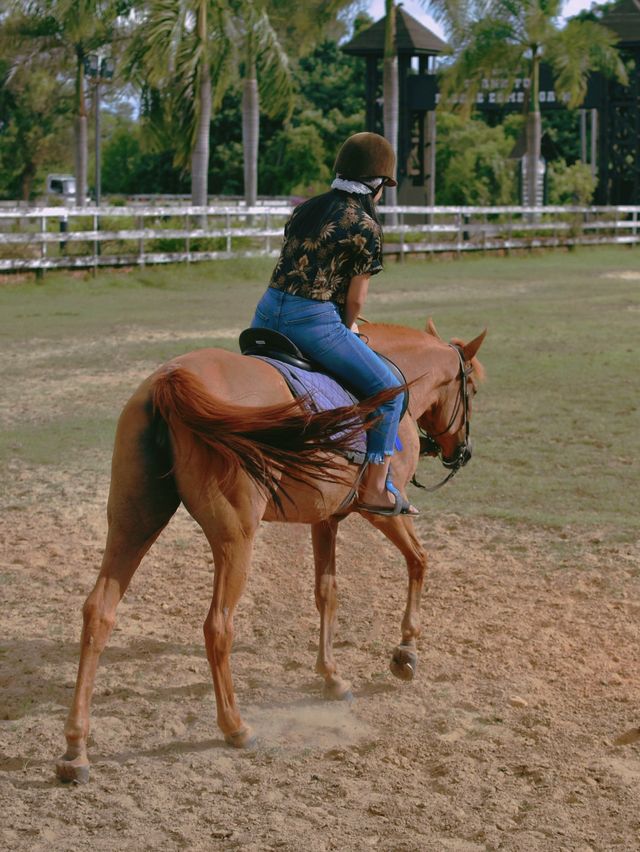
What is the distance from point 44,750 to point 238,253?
23191 mm

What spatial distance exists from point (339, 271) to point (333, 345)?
1.05 feet

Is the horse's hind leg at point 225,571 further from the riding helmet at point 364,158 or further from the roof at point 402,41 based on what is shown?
the roof at point 402,41

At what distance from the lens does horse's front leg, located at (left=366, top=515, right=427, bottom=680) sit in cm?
540

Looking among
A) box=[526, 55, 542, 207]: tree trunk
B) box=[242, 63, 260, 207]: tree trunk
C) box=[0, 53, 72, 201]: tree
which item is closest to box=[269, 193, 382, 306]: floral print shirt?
box=[242, 63, 260, 207]: tree trunk

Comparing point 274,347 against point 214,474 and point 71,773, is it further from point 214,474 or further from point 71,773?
point 71,773

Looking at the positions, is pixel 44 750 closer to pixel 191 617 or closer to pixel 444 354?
pixel 191 617

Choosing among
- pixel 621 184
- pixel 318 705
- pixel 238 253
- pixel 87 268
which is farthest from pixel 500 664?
pixel 621 184

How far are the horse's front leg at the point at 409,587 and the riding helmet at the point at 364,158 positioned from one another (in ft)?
5.32

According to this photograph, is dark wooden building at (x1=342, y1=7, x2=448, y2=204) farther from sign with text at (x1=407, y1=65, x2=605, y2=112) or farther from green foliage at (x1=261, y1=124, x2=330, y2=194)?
green foliage at (x1=261, y1=124, x2=330, y2=194)

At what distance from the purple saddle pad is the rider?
7cm

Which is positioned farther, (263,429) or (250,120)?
(250,120)

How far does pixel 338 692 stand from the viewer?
5172mm

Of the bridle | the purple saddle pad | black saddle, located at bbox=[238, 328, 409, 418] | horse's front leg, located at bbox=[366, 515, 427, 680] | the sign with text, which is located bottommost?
horse's front leg, located at bbox=[366, 515, 427, 680]

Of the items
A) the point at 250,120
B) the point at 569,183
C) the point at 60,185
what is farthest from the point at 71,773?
the point at 60,185
